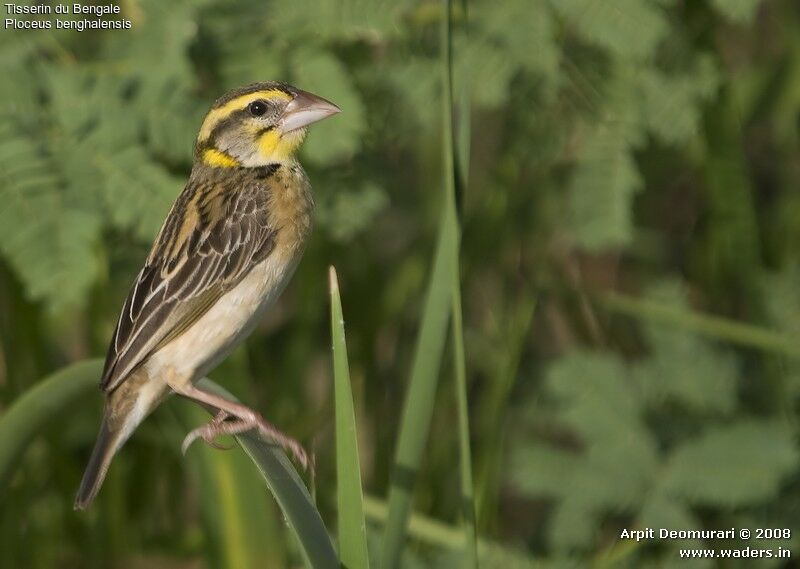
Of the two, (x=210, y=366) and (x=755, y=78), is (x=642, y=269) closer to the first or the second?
(x=755, y=78)

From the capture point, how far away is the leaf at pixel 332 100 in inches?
135

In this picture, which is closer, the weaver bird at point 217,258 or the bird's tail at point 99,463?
the bird's tail at point 99,463

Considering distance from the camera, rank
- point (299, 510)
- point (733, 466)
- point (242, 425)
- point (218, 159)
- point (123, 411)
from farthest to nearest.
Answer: point (733, 466) → point (218, 159) → point (123, 411) → point (242, 425) → point (299, 510)

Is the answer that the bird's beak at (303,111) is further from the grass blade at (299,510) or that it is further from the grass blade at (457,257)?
the grass blade at (299,510)

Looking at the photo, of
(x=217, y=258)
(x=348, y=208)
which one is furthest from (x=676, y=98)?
(x=217, y=258)

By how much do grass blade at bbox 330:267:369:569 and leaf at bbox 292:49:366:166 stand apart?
149 centimetres

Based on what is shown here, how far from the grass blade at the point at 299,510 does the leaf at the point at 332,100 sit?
1.46 meters

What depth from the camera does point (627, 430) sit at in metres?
3.94

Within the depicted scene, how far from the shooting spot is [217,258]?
3.11 meters

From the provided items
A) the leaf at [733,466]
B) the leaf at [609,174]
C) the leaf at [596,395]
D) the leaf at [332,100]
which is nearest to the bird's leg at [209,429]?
the leaf at [332,100]

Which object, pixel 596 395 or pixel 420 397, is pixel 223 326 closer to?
pixel 420 397

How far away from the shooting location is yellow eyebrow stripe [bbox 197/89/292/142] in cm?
308

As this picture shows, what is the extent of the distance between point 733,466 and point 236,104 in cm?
195

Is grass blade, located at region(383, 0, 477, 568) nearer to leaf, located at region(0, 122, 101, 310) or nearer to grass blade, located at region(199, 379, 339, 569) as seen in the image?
grass blade, located at region(199, 379, 339, 569)
